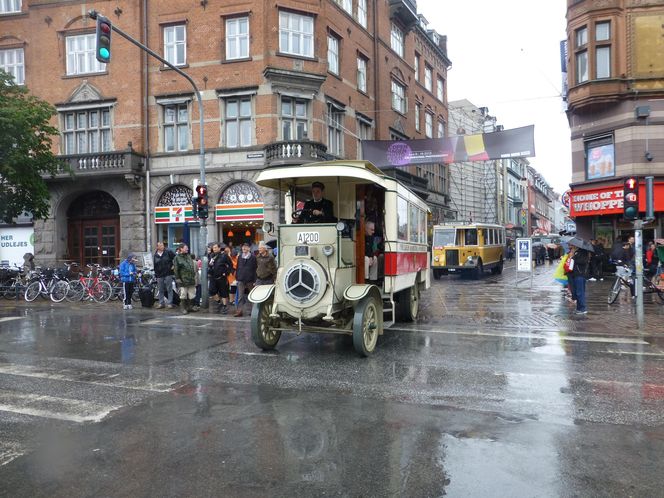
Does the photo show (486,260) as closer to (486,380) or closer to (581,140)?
(581,140)

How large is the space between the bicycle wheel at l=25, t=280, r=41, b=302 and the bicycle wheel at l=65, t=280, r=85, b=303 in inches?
44.5

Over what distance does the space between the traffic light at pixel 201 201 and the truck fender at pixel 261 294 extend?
7072 millimetres

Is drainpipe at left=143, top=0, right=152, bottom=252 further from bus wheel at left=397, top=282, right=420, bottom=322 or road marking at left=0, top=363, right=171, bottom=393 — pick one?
road marking at left=0, top=363, right=171, bottom=393

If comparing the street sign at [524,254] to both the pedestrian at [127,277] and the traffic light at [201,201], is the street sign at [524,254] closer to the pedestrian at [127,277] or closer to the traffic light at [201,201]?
the traffic light at [201,201]

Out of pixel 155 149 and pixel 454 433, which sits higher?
pixel 155 149

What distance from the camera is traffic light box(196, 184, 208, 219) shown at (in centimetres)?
1474

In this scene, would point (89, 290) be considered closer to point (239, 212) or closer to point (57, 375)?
point (239, 212)

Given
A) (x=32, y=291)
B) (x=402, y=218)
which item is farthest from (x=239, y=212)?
(x=402, y=218)

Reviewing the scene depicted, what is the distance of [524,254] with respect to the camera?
21.5 meters

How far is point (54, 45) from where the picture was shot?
24.0 meters

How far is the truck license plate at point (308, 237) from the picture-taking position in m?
7.62

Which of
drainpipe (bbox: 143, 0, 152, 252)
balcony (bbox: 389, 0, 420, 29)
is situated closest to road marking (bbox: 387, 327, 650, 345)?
drainpipe (bbox: 143, 0, 152, 252)

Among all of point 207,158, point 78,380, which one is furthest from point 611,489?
point 207,158

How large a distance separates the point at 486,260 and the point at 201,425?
2278cm
